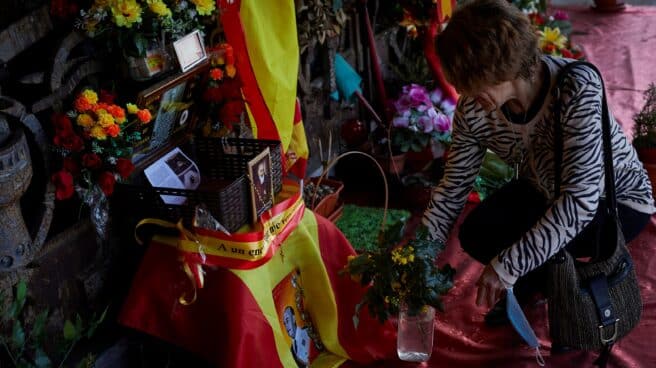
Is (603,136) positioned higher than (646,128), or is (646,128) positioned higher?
(603,136)

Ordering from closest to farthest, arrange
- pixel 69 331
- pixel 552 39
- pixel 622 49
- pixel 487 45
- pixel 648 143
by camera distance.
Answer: pixel 69 331 < pixel 487 45 < pixel 648 143 < pixel 552 39 < pixel 622 49

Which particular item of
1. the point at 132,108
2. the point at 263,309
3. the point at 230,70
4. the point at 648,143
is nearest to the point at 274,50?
the point at 230,70

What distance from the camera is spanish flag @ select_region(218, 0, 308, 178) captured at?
228 centimetres

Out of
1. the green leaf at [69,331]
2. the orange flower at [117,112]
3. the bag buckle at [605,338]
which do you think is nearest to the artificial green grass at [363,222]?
the bag buckle at [605,338]

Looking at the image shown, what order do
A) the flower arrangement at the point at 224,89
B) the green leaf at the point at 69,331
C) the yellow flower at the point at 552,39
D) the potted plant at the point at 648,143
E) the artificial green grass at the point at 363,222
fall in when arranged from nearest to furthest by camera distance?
1. the green leaf at the point at 69,331
2. the flower arrangement at the point at 224,89
3. the artificial green grass at the point at 363,222
4. the potted plant at the point at 648,143
5. the yellow flower at the point at 552,39

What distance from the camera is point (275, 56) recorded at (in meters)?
2.38

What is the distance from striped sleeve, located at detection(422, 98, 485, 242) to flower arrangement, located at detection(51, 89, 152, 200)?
95cm

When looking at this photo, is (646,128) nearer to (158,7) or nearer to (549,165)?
(549,165)

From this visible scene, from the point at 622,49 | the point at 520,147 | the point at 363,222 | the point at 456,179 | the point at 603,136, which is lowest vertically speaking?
the point at 622,49

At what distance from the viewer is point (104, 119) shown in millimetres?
2006

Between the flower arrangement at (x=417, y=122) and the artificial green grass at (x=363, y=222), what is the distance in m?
0.35

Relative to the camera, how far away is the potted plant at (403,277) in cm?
218

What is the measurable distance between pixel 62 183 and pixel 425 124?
2030mm

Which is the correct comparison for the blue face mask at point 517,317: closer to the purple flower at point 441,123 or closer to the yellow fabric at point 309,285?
the yellow fabric at point 309,285
